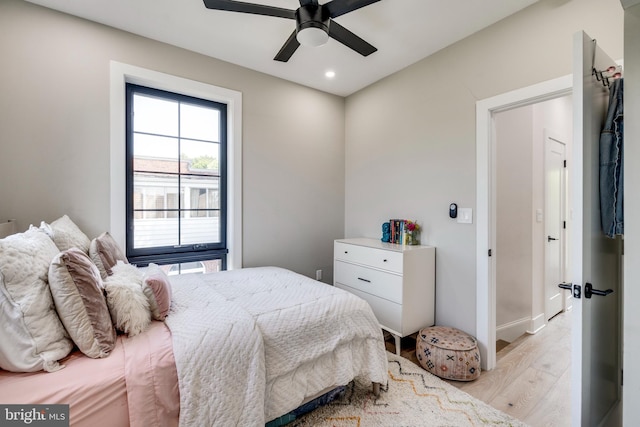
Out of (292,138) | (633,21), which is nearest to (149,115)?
(292,138)

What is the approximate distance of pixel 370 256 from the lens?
8.45 ft

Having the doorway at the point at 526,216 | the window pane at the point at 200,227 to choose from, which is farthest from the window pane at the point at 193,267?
the doorway at the point at 526,216

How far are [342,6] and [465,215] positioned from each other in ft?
5.83

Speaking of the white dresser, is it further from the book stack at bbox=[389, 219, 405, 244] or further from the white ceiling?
the white ceiling

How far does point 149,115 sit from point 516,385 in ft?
12.0

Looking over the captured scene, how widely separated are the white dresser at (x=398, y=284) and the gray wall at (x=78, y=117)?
41.1 inches

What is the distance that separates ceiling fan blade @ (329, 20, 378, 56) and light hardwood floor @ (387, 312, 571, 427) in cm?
250

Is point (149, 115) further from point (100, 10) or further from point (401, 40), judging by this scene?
point (401, 40)

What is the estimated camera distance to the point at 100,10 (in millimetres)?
2021

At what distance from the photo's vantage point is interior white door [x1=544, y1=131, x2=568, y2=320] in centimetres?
299

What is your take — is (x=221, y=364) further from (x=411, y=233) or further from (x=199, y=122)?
(x=199, y=122)
